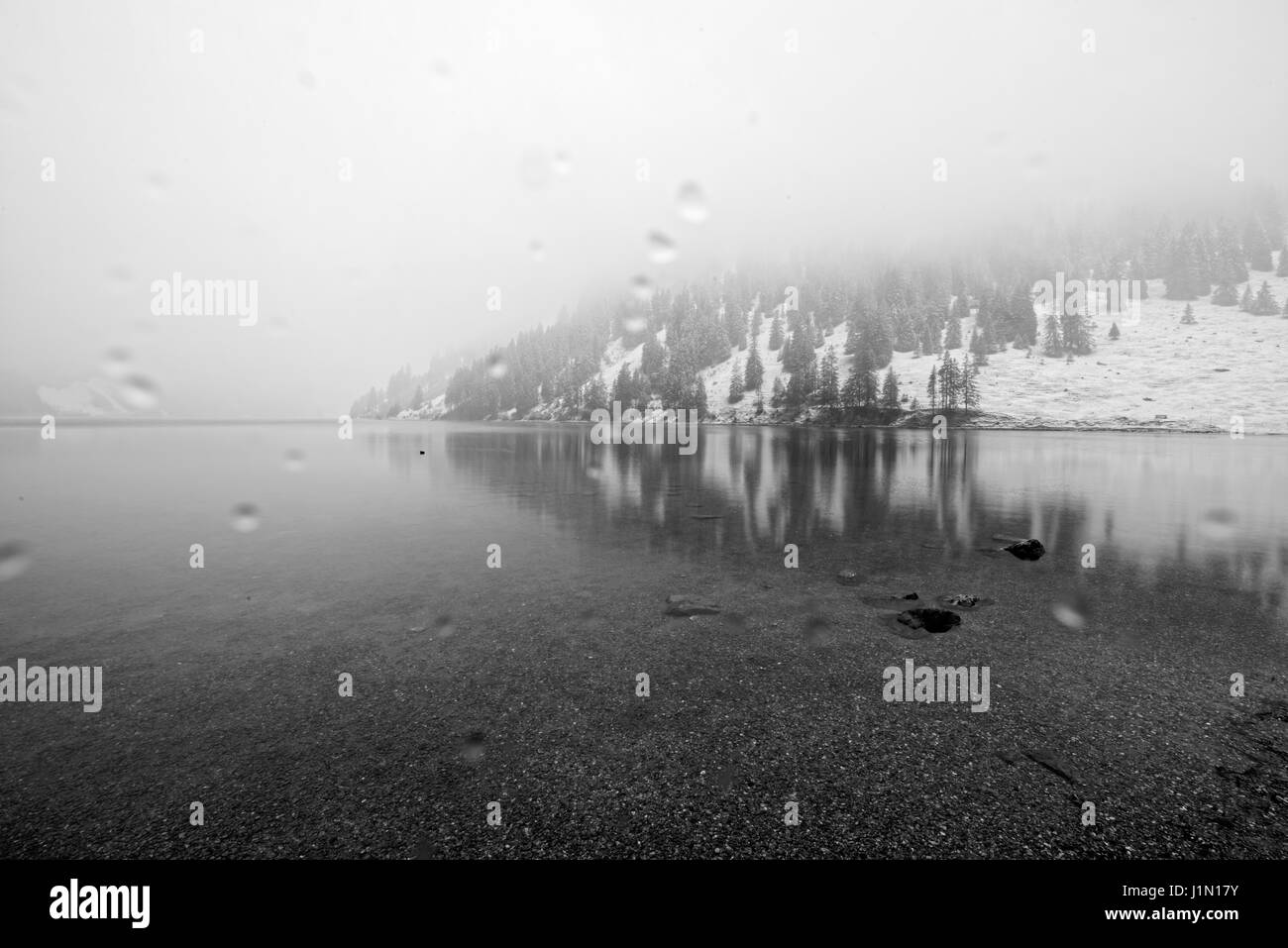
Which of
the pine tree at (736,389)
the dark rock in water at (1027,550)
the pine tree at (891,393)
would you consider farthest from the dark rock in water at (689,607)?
the pine tree at (736,389)

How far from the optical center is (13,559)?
16516 mm

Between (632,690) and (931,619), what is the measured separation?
6861 mm

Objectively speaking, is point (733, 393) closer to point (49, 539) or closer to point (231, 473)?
point (231, 473)

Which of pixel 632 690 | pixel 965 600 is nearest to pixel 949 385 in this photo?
pixel 965 600

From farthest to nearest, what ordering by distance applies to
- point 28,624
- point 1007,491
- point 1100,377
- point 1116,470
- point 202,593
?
→ 1. point 1100,377
2. point 1116,470
3. point 1007,491
4. point 202,593
5. point 28,624

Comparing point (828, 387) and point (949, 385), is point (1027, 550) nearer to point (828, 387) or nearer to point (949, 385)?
point (949, 385)

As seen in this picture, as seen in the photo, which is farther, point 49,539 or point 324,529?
point 324,529

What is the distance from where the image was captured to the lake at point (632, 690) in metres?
5.54

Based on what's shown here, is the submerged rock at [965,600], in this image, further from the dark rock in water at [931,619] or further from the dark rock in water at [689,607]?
the dark rock in water at [689,607]

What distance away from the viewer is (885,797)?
587cm

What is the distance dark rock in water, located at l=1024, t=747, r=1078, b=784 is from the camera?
6238 mm
